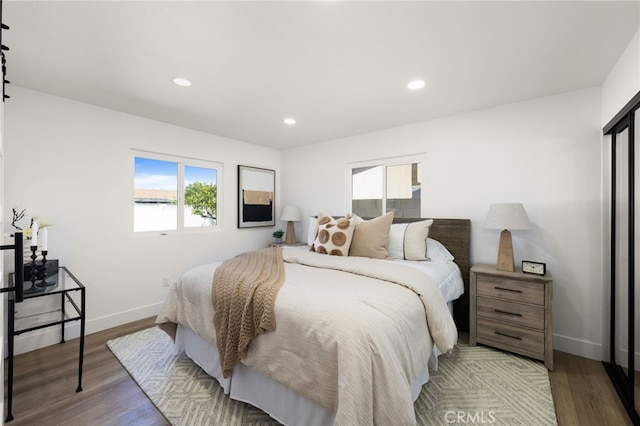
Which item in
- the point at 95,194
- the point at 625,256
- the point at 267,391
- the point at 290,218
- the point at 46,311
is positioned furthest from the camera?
the point at 290,218

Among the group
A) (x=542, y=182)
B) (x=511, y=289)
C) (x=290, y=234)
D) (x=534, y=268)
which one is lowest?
(x=511, y=289)

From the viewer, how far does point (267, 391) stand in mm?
1721

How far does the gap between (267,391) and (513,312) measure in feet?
6.78

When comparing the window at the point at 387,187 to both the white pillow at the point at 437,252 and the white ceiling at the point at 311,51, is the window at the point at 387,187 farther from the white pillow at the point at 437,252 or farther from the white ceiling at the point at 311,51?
the white ceiling at the point at 311,51

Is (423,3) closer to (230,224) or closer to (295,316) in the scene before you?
(295,316)

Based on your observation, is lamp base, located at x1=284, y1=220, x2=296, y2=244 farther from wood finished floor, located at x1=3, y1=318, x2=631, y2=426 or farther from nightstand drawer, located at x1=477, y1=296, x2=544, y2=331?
nightstand drawer, located at x1=477, y1=296, x2=544, y2=331

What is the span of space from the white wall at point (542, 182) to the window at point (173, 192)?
277 centimetres

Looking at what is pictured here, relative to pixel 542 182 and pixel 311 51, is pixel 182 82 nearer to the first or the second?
pixel 311 51

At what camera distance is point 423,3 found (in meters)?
1.51

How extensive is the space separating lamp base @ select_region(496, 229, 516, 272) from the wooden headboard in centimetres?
37

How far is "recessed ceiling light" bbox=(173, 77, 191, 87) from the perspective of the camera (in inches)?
92.0

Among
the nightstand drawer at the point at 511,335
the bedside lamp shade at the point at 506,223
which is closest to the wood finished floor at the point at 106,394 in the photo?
the nightstand drawer at the point at 511,335

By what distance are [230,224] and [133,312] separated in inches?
61.5

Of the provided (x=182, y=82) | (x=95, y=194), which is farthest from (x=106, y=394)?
(x=182, y=82)
